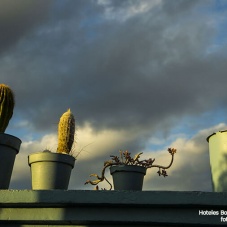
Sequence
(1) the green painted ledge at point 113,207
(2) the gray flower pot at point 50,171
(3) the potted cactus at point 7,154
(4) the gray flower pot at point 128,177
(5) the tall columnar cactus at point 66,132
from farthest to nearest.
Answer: (5) the tall columnar cactus at point 66,132, (4) the gray flower pot at point 128,177, (2) the gray flower pot at point 50,171, (3) the potted cactus at point 7,154, (1) the green painted ledge at point 113,207

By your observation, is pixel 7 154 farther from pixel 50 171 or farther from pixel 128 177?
pixel 128 177

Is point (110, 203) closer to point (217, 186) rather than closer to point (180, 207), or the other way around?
point (180, 207)

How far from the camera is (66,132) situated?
12.9 feet

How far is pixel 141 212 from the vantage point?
2.67 meters

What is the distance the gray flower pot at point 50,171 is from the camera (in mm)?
3107

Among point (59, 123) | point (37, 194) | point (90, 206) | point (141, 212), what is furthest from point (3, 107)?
point (141, 212)

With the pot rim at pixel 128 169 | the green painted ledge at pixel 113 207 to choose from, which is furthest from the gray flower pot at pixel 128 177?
the green painted ledge at pixel 113 207

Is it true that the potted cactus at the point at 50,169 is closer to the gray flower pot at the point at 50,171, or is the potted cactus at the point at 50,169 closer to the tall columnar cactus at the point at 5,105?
the gray flower pot at the point at 50,171

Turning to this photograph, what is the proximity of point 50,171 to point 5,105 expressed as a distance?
761 millimetres

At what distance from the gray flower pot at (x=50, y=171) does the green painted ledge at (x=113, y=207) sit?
1.33 ft

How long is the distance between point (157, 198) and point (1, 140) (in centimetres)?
128

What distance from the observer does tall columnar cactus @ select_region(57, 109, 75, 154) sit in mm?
3875

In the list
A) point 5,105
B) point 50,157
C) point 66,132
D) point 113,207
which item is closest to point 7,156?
point 50,157

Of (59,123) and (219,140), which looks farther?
(59,123)
